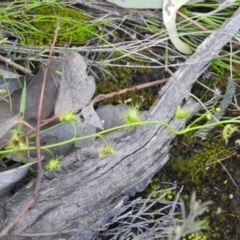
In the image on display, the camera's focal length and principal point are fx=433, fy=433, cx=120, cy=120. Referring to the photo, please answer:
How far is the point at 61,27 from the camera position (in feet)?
4.53

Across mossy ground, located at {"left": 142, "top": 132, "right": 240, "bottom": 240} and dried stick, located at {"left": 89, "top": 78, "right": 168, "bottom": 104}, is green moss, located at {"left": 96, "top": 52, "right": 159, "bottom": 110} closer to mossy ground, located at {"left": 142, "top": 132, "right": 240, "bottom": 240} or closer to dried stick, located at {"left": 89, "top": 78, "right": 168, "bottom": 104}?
dried stick, located at {"left": 89, "top": 78, "right": 168, "bottom": 104}

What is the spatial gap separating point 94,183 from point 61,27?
0.52 metres

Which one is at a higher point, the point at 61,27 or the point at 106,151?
the point at 61,27

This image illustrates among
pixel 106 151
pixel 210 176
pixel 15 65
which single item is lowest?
pixel 210 176

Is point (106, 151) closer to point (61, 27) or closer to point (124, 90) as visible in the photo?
point (124, 90)

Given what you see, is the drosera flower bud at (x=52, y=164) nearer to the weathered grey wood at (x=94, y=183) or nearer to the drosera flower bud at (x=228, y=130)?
the weathered grey wood at (x=94, y=183)

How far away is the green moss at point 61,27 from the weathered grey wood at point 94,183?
317 mm

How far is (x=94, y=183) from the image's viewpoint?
1.21 metres

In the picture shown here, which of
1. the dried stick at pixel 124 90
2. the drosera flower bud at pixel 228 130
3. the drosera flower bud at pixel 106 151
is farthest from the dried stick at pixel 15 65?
the drosera flower bud at pixel 228 130

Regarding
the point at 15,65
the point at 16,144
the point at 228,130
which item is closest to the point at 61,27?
the point at 15,65

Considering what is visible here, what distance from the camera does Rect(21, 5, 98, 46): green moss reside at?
1.36 metres

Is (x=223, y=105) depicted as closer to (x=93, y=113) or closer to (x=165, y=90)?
(x=165, y=90)

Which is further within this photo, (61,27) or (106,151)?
(61,27)

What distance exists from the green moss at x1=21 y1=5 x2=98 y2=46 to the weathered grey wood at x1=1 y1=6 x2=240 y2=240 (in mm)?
317
